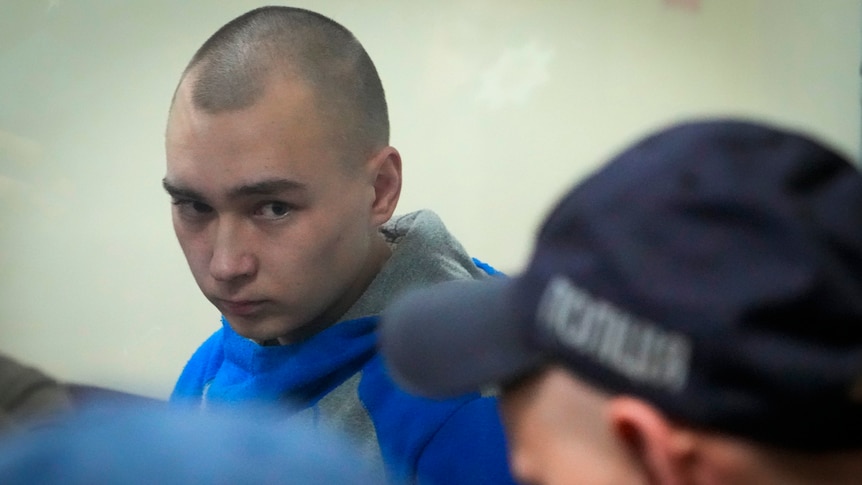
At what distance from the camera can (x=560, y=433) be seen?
0.33m

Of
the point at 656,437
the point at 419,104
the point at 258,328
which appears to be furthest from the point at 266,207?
the point at 419,104

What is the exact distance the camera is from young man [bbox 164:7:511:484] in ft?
2.19

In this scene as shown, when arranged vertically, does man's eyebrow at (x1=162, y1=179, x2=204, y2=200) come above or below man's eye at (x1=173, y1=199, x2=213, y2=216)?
above

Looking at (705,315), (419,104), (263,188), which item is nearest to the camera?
(705,315)

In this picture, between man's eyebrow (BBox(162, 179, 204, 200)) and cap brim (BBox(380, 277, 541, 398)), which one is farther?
man's eyebrow (BBox(162, 179, 204, 200))

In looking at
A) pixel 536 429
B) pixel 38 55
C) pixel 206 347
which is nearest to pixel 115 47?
pixel 38 55

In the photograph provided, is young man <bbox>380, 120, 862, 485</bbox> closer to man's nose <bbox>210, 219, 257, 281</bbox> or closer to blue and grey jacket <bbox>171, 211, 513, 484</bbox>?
blue and grey jacket <bbox>171, 211, 513, 484</bbox>

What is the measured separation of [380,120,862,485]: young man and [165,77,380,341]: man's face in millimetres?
416

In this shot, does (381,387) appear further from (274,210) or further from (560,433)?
(560,433)

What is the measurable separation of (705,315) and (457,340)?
0.13m

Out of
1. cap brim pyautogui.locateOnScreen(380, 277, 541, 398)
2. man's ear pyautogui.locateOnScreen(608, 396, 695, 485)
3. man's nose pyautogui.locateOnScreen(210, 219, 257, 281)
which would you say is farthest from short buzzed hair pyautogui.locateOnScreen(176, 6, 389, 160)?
man's ear pyautogui.locateOnScreen(608, 396, 695, 485)

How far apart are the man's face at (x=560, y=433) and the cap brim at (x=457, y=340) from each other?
1 cm

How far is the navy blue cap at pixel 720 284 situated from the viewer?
274 mm

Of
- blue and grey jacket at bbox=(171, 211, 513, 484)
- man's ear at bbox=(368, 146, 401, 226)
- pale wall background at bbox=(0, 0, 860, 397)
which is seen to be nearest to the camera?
blue and grey jacket at bbox=(171, 211, 513, 484)
